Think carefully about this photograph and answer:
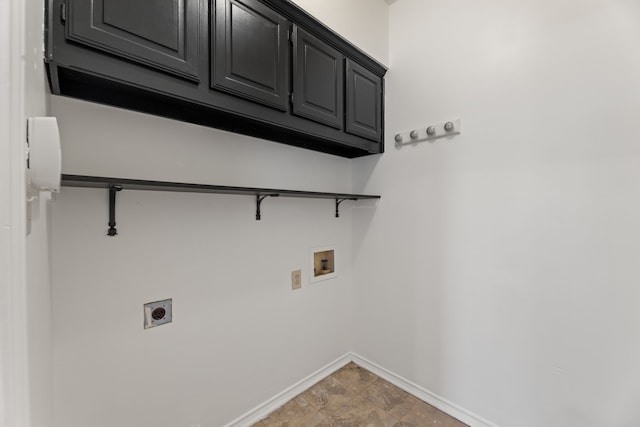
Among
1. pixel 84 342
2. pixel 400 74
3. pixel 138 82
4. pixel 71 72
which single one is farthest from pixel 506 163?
pixel 84 342

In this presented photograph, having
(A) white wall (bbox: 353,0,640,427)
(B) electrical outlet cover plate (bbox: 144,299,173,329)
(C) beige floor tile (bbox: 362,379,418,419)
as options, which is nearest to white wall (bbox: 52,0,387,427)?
(B) electrical outlet cover plate (bbox: 144,299,173,329)

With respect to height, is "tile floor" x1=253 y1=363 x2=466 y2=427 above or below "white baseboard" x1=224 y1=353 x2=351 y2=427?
below

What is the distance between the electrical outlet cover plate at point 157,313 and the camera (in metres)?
1.27

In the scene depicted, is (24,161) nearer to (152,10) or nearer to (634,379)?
(152,10)

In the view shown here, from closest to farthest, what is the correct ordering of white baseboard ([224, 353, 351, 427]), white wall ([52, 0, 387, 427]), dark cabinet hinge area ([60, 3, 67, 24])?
dark cabinet hinge area ([60, 3, 67, 24])
white wall ([52, 0, 387, 427])
white baseboard ([224, 353, 351, 427])

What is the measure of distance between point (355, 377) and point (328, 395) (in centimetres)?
31

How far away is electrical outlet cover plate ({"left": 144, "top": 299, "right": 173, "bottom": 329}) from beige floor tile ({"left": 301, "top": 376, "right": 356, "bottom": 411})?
1168 millimetres

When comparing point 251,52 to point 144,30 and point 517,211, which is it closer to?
point 144,30

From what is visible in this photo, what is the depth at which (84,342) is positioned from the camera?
1124 mm

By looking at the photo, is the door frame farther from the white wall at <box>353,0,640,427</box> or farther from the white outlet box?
the white wall at <box>353,0,640,427</box>

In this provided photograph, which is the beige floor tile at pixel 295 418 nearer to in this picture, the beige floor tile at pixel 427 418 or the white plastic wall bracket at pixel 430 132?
the beige floor tile at pixel 427 418

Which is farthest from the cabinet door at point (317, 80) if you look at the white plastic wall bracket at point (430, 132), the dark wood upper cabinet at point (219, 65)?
the white plastic wall bracket at point (430, 132)

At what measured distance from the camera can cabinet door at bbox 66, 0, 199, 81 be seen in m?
0.87

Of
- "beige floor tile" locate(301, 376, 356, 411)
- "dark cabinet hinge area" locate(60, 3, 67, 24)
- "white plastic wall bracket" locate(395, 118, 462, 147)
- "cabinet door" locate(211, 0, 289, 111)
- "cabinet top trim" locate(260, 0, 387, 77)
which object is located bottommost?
"beige floor tile" locate(301, 376, 356, 411)
